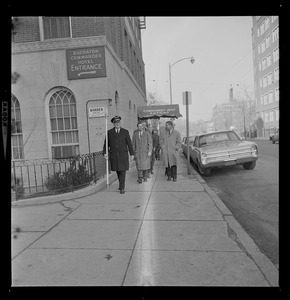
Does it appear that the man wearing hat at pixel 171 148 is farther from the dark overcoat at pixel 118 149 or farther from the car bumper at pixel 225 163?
the dark overcoat at pixel 118 149

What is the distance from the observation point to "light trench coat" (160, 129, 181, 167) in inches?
309

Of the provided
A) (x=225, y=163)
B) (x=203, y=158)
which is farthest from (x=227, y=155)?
(x=203, y=158)

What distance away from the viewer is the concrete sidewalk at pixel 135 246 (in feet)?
8.64

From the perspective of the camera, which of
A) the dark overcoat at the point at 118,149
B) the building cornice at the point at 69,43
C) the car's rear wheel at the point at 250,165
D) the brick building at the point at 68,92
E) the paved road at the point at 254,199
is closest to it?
the paved road at the point at 254,199

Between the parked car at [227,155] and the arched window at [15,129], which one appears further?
the parked car at [227,155]

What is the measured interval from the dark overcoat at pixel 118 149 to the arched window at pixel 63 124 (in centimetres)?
259

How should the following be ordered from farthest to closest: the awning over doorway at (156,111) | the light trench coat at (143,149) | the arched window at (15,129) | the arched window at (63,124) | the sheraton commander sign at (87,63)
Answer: the awning over doorway at (156,111) < the arched window at (63,124) < the light trench coat at (143,149) < the sheraton commander sign at (87,63) < the arched window at (15,129)

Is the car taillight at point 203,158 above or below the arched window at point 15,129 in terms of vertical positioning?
below

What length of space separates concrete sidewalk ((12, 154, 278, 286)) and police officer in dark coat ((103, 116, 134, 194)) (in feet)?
3.66

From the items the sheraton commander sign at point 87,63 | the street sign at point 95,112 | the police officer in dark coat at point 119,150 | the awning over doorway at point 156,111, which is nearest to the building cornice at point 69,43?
the sheraton commander sign at point 87,63

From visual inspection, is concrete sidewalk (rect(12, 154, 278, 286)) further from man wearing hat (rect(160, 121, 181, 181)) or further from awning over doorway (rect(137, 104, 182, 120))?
awning over doorway (rect(137, 104, 182, 120))
